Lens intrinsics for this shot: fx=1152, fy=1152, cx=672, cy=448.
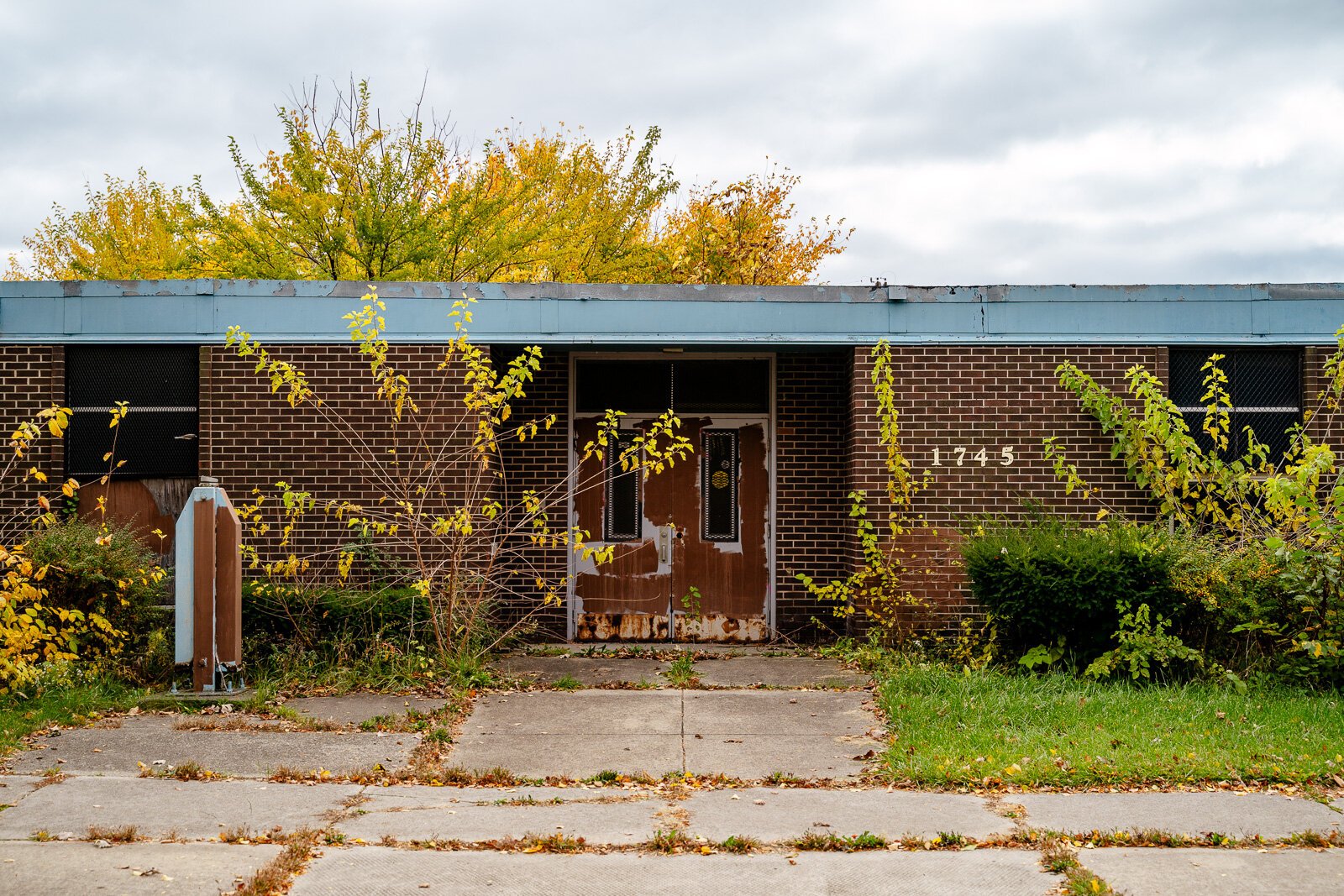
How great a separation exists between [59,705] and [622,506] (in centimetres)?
551

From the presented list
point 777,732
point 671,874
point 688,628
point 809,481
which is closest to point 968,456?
point 809,481

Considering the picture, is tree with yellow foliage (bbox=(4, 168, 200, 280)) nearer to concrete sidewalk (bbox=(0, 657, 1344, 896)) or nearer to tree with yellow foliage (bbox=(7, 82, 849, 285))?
tree with yellow foliage (bbox=(7, 82, 849, 285))

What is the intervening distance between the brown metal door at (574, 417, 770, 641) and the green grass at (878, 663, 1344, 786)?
2703 millimetres

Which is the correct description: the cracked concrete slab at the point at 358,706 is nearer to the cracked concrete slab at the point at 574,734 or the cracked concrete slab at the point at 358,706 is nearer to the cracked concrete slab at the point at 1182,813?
the cracked concrete slab at the point at 574,734

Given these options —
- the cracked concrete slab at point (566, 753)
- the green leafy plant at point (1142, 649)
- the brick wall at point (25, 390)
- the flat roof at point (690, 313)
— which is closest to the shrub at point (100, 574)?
the brick wall at point (25, 390)

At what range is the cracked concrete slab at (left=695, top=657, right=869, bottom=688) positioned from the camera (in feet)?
31.7

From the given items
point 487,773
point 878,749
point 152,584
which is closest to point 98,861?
point 487,773

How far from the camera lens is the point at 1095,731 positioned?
7.73 meters

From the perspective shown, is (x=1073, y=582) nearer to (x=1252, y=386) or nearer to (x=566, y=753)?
(x=1252, y=386)

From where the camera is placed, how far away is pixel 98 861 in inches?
207

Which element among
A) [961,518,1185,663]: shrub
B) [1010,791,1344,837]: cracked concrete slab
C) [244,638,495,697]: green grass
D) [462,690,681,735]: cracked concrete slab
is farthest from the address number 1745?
[1010,791,1344,837]: cracked concrete slab

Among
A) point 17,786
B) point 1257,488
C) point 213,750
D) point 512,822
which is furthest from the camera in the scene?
A: point 1257,488

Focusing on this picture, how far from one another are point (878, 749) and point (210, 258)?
16.5m

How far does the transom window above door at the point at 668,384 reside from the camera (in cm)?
1206
